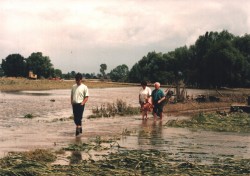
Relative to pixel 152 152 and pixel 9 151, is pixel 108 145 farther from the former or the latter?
pixel 9 151

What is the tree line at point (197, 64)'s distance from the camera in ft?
275

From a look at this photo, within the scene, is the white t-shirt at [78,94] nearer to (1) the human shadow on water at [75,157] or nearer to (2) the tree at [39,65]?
(1) the human shadow on water at [75,157]

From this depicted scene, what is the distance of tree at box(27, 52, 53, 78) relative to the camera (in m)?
134

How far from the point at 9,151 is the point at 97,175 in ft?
12.0

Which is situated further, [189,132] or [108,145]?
[189,132]

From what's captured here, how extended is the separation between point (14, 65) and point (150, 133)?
125988 millimetres

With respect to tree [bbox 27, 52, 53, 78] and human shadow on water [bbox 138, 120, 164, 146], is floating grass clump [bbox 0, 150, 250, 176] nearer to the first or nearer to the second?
human shadow on water [bbox 138, 120, 164, 146]

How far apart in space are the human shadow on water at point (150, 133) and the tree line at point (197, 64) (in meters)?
34.2

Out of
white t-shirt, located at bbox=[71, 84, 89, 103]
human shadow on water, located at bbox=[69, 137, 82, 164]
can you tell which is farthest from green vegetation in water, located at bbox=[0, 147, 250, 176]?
white t-shirt, located at bbox=[71, 84, 89, 103]

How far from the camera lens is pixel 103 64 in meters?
199

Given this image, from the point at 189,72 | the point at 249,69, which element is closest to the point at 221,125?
the point at 249,69

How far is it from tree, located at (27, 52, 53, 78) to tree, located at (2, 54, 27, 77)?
2588 millimetres

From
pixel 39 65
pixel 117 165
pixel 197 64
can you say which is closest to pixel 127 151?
pixel 117 165

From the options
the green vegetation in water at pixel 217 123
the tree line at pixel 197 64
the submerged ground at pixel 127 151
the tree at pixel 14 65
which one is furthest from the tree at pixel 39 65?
the submerged ground at pixel 127 151
